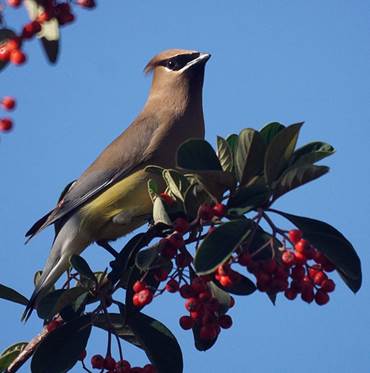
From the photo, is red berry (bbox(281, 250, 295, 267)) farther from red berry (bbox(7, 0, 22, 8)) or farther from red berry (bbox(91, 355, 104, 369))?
red berry (bbox(7, 0, 22, 8))

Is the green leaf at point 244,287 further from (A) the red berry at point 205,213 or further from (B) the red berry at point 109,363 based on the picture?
(B) the red berry at point 109,363

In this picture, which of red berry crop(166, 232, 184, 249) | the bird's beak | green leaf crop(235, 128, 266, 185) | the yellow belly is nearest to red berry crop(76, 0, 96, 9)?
green leaf crop(235, 128, 266, 185)

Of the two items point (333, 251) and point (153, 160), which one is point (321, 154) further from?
point (153, 160)

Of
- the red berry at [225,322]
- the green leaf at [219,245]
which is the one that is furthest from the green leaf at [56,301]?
the green leaf at [219,245]

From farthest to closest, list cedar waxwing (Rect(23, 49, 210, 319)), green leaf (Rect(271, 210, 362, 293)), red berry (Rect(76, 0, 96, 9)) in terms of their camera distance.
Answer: cedar waxwing (Rect(23, 49, 210, 319)) < green leaf (Rect(271, 210, 362, 293)) < red berry (Rect(76, 0, 96, 9))

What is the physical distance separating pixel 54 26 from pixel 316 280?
106 centimetres

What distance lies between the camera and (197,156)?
2.69m

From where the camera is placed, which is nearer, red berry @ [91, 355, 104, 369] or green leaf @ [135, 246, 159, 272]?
green leaf @ [135, 246, 159, 272]

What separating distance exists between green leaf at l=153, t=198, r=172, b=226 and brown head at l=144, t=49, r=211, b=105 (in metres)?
1.75

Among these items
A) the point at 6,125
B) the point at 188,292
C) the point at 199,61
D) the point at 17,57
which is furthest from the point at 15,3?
the point at 199,61

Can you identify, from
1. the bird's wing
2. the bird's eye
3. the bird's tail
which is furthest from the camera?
the bird's eye

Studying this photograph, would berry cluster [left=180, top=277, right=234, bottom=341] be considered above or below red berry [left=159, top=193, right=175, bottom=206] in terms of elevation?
below

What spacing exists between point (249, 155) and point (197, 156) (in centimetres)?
15

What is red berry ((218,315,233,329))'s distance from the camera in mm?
2779
